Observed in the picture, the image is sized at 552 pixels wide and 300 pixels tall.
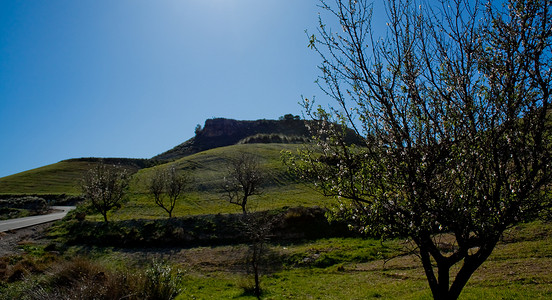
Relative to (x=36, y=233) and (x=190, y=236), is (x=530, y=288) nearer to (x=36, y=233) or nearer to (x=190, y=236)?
(x=190, y=236)

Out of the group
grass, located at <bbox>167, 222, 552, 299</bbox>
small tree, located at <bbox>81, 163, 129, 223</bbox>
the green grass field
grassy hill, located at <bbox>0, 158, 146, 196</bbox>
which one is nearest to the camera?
grass, located at <bbox>167, 222, 552, 299</bbox>

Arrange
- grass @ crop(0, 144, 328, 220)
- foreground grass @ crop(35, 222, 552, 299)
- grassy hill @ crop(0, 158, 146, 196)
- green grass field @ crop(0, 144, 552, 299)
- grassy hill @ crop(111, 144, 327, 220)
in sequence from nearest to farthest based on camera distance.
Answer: foreground grass @ crop(35, 222, 552, 299) < green grass field @ crop(0, 144, 552, 299) < grassy hill @ crop(111, 144, 327, 220) < grass @ crop(0, 144, 328, 220) < grassy hill @ crop(0, 158, 146, 196)

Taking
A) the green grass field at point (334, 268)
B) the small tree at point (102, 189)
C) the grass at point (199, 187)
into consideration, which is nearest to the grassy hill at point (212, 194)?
the grass at point (199, 187)

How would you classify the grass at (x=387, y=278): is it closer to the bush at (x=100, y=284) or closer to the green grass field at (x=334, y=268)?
the green grass field at (x=334, y=268)

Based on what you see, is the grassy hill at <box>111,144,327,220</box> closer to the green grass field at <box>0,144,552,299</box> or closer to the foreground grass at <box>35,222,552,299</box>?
the green grass field at <box>0,144,552,299</box>

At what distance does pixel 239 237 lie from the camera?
101 ft

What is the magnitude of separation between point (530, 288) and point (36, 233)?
4454cm

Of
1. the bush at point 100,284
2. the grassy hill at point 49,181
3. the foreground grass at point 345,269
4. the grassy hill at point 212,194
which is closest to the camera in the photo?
the bush at point 100,284

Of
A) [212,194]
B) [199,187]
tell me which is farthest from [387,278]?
[199,187]

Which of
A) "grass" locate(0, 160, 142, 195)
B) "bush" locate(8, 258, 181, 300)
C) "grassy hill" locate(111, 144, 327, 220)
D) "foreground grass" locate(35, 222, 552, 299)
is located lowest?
"foreground grass" locate(35, 222, 552, 299)

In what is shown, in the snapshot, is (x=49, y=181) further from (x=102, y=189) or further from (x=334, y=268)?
(x=334, y=268)

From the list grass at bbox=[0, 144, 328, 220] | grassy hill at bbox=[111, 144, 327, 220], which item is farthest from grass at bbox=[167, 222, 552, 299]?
grassy hill at bbox=[111, 144, 327, 220]

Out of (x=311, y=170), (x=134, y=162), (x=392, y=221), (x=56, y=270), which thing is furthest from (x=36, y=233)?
(x=134, y=162)

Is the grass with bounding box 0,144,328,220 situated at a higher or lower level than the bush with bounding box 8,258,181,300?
higher
